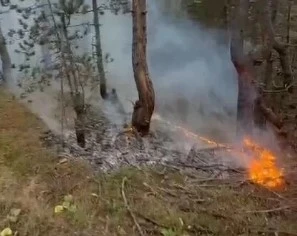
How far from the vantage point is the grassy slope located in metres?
6.77

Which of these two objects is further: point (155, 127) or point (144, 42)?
point (155, 127)

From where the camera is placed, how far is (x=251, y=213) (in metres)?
7.21

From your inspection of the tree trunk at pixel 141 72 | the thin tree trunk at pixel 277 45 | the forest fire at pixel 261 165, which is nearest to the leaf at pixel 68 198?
the forest fire at pixel 261 165

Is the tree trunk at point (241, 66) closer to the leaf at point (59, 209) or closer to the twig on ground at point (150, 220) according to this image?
the twig on ground at point (150, 220)

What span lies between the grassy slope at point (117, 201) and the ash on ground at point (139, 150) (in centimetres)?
49

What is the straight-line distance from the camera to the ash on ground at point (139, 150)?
28.8ft

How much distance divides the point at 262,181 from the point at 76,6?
16.7 feet

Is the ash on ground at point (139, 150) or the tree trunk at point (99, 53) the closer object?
the ash on ground at point (139, 150)

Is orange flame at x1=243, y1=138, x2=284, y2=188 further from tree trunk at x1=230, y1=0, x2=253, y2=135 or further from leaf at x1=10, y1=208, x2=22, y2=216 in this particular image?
leaf at x1=10, y1=208, x2=22, y2=216

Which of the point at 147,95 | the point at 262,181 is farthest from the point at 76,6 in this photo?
the point at 262,181

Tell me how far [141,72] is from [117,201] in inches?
140

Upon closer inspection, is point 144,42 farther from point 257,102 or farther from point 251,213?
point 251,213

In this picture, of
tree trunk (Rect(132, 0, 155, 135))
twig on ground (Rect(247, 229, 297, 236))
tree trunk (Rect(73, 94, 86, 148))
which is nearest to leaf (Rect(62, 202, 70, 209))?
tree trunk (Rect(73, 94, 86, 148))

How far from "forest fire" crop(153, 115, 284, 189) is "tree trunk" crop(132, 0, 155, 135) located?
1559 mm
